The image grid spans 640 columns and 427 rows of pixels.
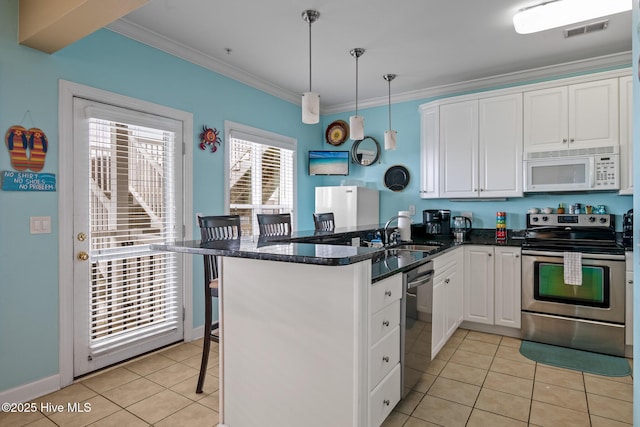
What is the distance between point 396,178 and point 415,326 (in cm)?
279

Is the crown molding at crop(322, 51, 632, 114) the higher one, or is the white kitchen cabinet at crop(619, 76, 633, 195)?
the crown molding at crop(322, 51, 632, 114)

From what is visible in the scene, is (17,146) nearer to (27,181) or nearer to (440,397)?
(27,181)

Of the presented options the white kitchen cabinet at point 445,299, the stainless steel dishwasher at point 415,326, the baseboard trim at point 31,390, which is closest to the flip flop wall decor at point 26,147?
the baseboard trim at point 31,390

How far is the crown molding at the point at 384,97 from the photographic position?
2.90 metres

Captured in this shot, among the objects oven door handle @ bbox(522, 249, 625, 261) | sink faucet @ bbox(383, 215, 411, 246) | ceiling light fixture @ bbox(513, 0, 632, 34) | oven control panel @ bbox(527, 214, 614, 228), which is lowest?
oven door handle @ bbox(522, 249, 625, 261)

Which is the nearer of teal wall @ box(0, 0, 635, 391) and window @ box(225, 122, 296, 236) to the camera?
teal wall @ box(0, 0, 635, 391)

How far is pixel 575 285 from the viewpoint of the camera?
3.05m

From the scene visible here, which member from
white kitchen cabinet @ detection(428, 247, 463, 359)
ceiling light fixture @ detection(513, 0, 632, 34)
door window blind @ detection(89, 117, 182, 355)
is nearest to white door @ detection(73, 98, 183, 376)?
door window blind @ detection(89, 117, 182, 355)

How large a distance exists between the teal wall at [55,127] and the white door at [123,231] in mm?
158

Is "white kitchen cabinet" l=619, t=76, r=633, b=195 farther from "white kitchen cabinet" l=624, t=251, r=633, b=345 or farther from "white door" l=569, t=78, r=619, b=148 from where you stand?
"white kitchen cabinet" l=624, t=251, r=633, b=345

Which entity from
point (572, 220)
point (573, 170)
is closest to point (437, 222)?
point (572, 220)

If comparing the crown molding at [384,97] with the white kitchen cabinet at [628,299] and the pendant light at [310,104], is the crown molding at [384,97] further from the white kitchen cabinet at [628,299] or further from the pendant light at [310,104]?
the white kitchen cabinet at [628,299]

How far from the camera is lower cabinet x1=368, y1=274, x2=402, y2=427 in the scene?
5.44ft

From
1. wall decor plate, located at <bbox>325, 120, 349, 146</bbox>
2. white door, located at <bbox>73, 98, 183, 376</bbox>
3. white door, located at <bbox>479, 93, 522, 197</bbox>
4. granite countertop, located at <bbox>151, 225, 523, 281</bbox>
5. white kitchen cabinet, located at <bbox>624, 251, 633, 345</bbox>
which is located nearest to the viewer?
granite countertop, located at <bbox>151, 225, 523, 281</bbox>
